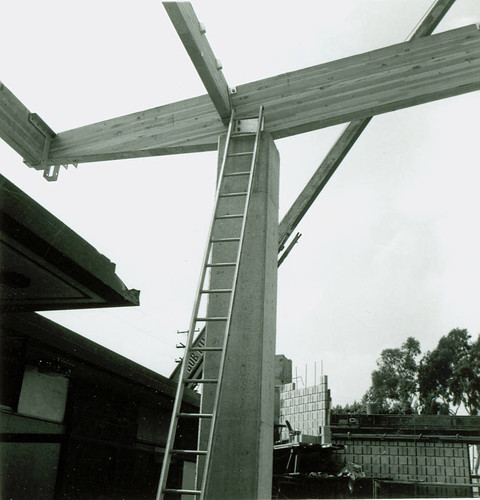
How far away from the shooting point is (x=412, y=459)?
16.6 m

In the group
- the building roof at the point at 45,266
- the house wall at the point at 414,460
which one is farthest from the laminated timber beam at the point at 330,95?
the house wall at the point at 414,460

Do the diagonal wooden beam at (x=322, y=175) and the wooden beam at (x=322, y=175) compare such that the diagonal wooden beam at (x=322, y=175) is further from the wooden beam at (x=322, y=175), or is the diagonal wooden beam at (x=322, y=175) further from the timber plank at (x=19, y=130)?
the timber plank at (x=19, y=130)

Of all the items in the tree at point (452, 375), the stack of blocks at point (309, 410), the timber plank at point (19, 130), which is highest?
the tree at point (452, 375)

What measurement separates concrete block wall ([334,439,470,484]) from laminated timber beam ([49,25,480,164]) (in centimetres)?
1348

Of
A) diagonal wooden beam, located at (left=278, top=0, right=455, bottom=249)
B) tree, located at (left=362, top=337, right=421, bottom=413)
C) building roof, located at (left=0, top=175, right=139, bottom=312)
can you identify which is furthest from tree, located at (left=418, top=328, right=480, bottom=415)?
building roof, located at (left=0, top=175, right=139, bottom=312)

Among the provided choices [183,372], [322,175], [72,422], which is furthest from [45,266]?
[322,175]

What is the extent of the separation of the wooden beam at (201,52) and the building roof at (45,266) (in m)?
1.72

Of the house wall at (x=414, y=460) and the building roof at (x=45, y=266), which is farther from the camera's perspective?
the house wall at (x=414, y=460)

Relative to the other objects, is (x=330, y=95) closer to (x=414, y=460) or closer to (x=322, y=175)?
(x=322, y=175)

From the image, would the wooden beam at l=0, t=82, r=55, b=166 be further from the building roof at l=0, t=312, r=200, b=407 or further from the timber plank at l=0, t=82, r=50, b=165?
the building roof at l=0, t=312, r=200, b=407

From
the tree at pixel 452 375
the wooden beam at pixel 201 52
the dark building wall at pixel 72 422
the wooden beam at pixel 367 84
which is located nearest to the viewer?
the wooden beam at pixel 201 52

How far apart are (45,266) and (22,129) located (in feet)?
7.08

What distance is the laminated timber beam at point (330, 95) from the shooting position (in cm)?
440

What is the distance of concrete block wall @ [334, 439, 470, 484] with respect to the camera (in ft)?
53.0
